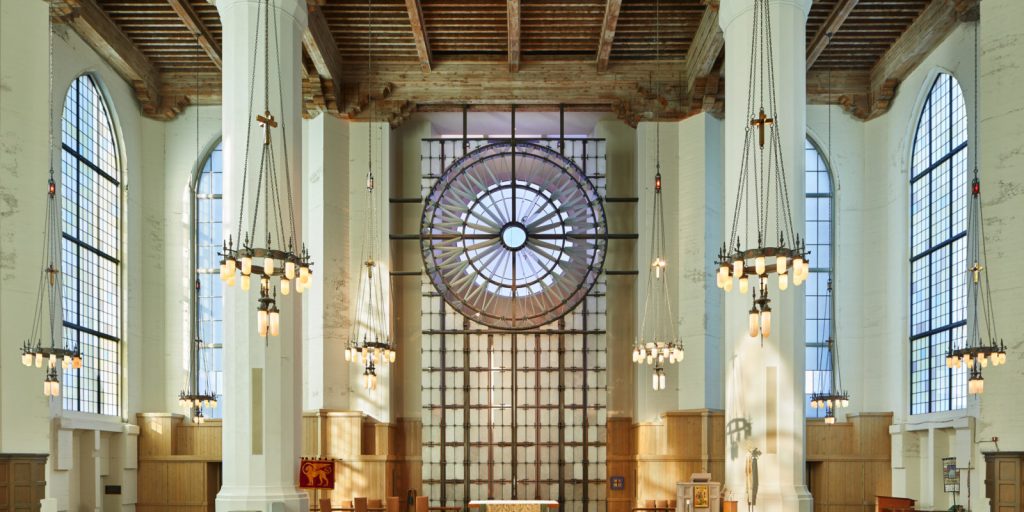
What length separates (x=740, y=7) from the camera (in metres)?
18.1

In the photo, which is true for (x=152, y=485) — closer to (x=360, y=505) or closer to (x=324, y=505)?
(x=360, y=505)

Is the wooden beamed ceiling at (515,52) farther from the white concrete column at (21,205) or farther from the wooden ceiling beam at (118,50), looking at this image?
the white concrete column at (21,205)

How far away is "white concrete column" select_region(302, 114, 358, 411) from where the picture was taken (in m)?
25.2

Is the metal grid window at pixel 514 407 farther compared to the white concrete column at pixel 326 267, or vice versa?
the metal grid window at pixel 514 407

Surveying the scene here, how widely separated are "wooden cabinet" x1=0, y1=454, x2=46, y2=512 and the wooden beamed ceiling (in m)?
8.20

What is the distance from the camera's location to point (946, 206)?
23.0 metres

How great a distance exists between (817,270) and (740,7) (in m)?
10.4

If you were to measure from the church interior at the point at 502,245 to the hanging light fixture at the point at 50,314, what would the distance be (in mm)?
91

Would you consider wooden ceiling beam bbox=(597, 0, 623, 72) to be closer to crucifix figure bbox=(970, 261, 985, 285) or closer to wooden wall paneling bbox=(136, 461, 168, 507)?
crucifix figure bbox=(970, 261, 985, 285)

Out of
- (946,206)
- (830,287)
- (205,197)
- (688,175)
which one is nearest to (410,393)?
(205,197)

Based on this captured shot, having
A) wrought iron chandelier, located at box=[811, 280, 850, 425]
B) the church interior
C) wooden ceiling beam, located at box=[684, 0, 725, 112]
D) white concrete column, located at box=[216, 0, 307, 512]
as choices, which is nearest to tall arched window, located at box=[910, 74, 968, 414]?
the church interior

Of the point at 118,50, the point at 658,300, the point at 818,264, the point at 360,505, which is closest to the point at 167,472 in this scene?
the point at 360,505

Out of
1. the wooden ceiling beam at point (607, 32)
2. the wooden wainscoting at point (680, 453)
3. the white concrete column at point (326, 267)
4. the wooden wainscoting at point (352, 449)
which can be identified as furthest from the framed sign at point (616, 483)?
the wooden ceiling beam at point (607, 32)

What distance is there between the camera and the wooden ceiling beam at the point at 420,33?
73.8 feet
